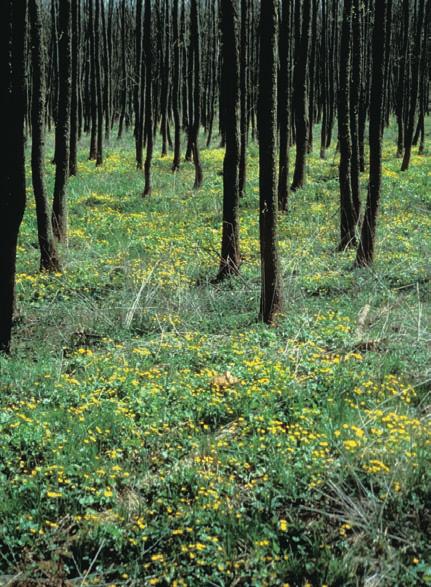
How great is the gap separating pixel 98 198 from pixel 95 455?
14.2 m

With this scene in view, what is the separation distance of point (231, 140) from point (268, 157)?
2260 millimetres

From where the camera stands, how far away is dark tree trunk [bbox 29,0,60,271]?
10523 mm

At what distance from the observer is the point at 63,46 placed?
12.0 metres

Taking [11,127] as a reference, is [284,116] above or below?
below

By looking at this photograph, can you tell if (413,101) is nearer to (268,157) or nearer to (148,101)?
(148,101)

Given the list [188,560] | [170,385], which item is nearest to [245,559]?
[188,560]

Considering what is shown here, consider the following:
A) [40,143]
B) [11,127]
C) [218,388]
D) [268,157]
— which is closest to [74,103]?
[40,143]

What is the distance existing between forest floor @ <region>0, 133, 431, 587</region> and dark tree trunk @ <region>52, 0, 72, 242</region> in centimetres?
221

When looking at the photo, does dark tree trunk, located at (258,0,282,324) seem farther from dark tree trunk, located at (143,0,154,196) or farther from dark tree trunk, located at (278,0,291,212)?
dark tree trunk, located at (143,0,154,196)

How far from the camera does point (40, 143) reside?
427 inches

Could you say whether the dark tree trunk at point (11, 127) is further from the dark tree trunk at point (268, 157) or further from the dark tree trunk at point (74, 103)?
the dark tree trunk at point (74, 103)

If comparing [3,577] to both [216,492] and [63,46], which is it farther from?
[63,46]

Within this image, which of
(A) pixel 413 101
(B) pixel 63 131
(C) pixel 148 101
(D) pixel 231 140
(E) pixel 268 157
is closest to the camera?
(E) pixel 268 157

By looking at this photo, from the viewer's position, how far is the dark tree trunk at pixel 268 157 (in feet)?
26.1
